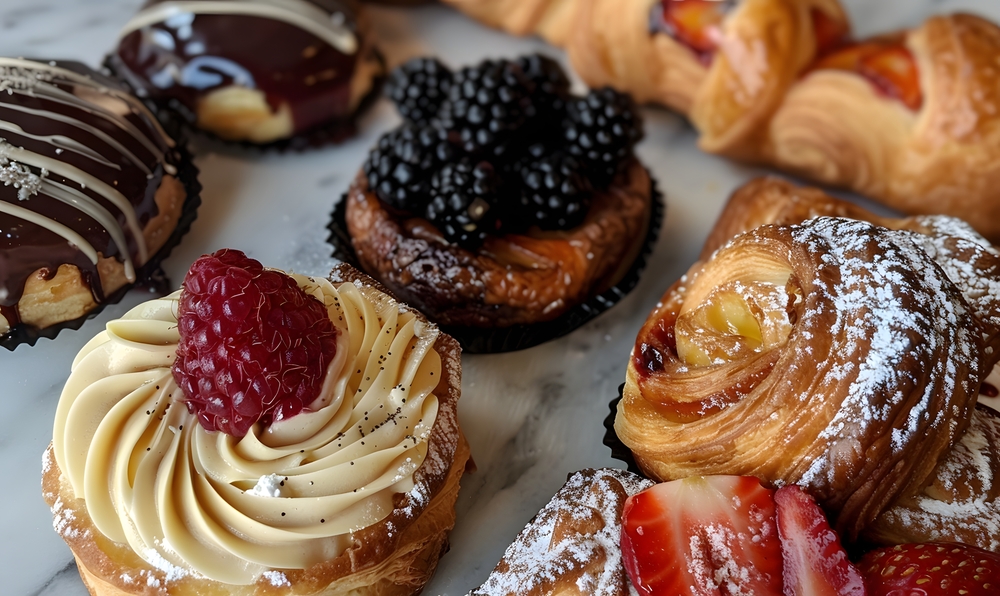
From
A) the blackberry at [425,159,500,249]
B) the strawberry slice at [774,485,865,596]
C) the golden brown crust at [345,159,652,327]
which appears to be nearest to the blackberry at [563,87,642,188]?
the golden brown crust at [345,159,652,327]

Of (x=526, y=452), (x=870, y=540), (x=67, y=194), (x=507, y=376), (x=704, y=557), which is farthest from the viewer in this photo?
(x=507, y=376)

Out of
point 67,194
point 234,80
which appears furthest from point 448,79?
point 67,194

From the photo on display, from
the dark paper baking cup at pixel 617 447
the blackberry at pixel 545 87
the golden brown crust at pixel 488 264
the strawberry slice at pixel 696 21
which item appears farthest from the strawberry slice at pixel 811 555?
the strawberry slice at pixel 696 21

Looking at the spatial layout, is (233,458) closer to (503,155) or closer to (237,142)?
→ (503,155)

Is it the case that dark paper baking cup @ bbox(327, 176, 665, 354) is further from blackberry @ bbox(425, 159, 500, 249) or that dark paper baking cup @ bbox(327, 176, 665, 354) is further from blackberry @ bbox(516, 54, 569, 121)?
blackberry @ bbox(516, 54, 569, 121)

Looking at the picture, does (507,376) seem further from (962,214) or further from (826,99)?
(962,214)

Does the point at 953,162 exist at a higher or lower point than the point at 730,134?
higher

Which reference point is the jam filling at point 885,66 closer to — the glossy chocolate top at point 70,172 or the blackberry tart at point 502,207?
the blackberry tart at point 502,207
